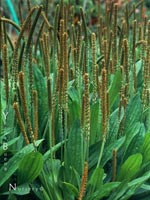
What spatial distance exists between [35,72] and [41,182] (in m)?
0.49

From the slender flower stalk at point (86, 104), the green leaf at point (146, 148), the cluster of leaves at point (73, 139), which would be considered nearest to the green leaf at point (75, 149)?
the cluster of leaves at point (73, 139)

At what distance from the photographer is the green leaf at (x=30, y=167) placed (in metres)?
1.46

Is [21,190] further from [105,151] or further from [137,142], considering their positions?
[137,142]

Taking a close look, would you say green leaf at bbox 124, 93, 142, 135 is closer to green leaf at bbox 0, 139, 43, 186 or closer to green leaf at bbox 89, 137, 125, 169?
green leaf at bbox 89, 137, 125, 169

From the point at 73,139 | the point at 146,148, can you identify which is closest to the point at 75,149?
the point at 73,139

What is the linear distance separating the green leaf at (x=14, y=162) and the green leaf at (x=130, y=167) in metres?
0.27

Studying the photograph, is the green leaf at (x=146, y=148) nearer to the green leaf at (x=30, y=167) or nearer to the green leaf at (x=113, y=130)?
the green leaf at (x=113, y=130)

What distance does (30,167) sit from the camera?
58.9 inches

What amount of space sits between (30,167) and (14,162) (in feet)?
0.20

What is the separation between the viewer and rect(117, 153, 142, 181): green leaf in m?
1.53

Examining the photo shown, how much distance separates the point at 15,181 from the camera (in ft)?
5.31

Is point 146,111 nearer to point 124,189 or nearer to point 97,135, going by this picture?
point 97,135

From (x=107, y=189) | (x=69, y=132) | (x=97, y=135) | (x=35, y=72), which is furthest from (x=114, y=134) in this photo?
(x=35, y=72)

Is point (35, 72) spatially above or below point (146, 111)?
above
